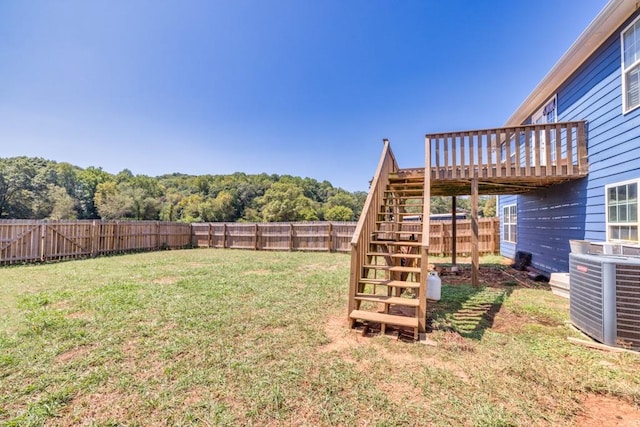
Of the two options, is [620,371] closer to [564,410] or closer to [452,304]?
[564,410]

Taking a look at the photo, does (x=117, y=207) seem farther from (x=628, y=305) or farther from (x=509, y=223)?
(x=628, y=305)

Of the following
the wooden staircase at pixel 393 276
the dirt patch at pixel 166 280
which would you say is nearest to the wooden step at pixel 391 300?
the wooden staircase at pixel 393 276

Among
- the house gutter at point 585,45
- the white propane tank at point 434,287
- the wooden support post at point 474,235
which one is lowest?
the white propane tank at point 434,287

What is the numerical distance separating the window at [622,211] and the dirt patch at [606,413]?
3452mm

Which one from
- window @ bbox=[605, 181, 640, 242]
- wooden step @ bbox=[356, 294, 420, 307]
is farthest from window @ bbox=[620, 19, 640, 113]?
wooden step @ bbox=[356, 294, 420, 307]

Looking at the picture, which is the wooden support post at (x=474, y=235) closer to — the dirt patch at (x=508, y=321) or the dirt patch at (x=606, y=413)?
the dirt patch at (x=508, y=321)

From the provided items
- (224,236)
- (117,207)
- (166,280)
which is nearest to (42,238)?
(166,280)

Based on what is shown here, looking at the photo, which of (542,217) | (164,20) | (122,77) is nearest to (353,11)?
(164,20)

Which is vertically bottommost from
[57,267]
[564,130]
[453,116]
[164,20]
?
[57,267]

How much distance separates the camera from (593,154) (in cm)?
510

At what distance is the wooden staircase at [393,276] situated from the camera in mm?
3373

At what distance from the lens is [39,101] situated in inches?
466

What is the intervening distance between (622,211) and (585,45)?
3185mm

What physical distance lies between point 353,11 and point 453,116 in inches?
274
